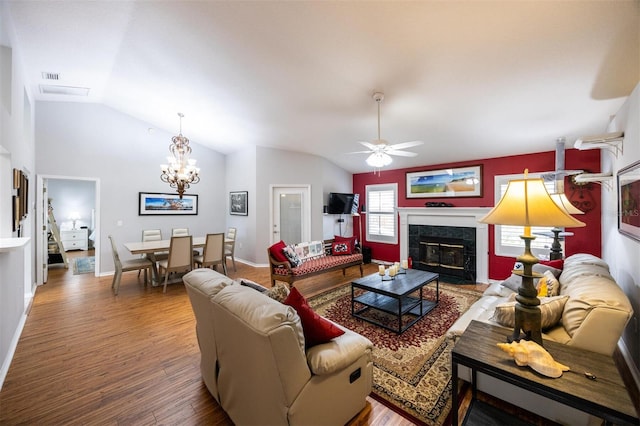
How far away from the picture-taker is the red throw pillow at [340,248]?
500 cm

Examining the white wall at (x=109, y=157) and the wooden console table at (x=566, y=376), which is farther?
the white wall at (x=109, y=157)

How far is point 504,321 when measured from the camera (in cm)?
191

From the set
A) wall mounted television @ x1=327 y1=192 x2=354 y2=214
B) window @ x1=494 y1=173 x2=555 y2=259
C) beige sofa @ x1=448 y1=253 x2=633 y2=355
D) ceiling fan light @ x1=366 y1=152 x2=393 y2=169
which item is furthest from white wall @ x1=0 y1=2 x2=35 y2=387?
window @ x1=494 y1=173 x2=555 y2=259

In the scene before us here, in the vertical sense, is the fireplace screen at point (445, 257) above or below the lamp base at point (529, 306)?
below

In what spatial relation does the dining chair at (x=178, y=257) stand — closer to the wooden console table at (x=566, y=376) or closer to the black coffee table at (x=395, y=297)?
the black coffee table at (x=395, y=297)

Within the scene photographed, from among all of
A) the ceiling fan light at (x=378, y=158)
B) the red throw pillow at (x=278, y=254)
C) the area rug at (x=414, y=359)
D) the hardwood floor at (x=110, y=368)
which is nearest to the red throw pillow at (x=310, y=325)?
the hardwood floor at (x=110, y=368)

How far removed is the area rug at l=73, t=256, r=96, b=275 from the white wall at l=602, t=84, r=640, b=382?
8.42 meters

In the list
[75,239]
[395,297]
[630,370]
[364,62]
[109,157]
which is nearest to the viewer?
[630,370]

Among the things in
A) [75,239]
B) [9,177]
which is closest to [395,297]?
[9,177]

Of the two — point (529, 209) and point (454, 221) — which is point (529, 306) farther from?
point (454, 221)

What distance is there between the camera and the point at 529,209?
56.9 inches

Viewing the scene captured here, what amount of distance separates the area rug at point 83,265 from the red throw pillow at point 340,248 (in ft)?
17.4

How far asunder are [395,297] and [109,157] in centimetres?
624

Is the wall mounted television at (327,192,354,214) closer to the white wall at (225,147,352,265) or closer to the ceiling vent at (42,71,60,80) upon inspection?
the white wall at (225,147,352,265)
